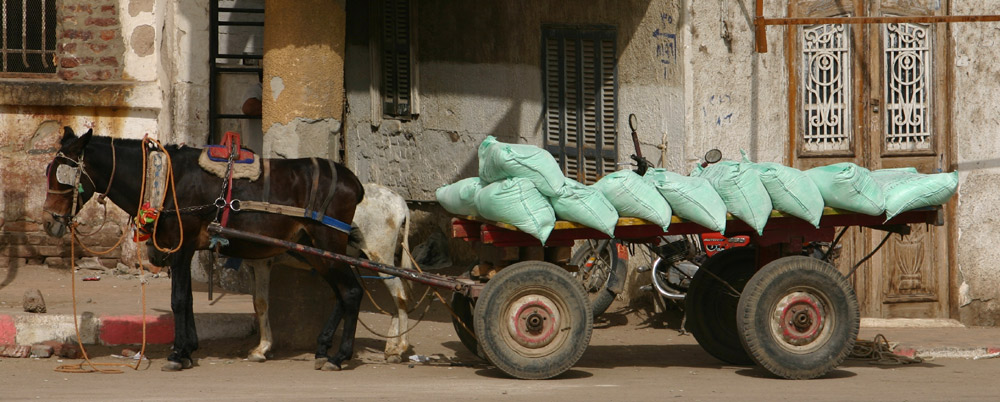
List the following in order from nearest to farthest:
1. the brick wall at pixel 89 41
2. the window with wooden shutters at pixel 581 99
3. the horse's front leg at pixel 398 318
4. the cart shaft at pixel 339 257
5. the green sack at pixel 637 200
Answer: the green sack at pixel 637 200
the cart shaft at pixel 339 257
the horse's front leg at pixel 398 318
the window with wooden shutters at pixel 581 99
the brick wall at pixel 89 41

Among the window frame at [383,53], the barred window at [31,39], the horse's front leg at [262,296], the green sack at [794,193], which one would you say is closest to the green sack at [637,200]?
the green sack at [794,193]

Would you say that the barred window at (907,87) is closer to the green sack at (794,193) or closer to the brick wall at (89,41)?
the green sack at (794,193)

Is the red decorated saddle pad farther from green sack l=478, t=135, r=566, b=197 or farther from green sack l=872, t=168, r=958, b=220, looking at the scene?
green sack l=872, t=168, r=958, b=220

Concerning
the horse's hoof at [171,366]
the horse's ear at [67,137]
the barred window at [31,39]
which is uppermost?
the barred window at [31,39]

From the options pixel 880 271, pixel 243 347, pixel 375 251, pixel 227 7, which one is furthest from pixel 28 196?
pixel 880 271

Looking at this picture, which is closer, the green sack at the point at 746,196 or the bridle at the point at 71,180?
the green sack at the point at 746,196

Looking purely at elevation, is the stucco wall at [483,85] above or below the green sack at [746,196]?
above

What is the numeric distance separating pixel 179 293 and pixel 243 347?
41.1 inches

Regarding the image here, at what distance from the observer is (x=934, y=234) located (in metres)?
10.2

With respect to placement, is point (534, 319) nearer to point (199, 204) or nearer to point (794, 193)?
point (794, 193)

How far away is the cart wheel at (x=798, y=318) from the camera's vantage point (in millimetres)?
6980

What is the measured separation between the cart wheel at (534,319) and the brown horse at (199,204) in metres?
1.30

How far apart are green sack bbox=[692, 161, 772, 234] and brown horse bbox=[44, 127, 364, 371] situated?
8.29 ft

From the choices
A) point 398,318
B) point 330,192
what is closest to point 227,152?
point 330,192
